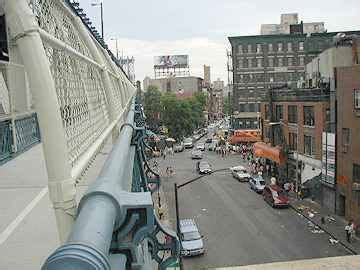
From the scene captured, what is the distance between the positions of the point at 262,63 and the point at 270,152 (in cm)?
2648

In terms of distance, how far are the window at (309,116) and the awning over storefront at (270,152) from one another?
4683 millimetres

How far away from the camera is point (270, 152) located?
128ft

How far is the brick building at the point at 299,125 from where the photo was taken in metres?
30.2

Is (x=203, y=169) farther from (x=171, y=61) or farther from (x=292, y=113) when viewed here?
(x=171, y=61)

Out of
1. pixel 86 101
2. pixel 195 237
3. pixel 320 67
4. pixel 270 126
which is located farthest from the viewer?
pixel 270 126

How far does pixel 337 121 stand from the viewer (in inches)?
1076

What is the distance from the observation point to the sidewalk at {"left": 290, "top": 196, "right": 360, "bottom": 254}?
22.4 m

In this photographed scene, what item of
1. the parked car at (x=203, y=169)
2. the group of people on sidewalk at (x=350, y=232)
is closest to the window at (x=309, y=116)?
the group of people on sidewalk at (x=350, y=232)

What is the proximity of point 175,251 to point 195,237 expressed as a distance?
18436 mm

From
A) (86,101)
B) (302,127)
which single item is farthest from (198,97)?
(86,101)

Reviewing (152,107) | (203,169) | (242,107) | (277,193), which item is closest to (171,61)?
(152,107)

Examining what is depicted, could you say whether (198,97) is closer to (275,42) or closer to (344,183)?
(275,42)

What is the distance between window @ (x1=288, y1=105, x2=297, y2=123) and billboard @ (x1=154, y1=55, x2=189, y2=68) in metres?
87.1

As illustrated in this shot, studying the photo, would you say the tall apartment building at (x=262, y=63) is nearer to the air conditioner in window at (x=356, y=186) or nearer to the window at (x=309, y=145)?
the window at (x=309, y=145)
